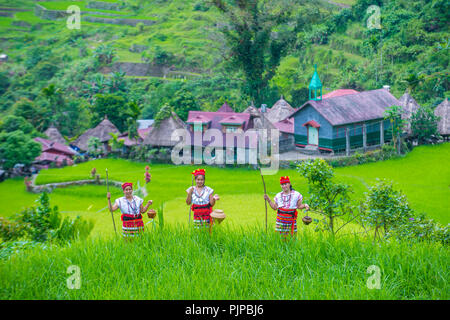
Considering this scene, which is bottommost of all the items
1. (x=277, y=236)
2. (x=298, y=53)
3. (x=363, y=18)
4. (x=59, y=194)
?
(x=59, y=194)

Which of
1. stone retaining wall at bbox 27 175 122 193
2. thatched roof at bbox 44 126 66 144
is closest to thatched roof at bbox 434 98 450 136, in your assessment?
stone retaining wall at bbox 27 175 122 193

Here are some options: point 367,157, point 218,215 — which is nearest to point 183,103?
point 367,157

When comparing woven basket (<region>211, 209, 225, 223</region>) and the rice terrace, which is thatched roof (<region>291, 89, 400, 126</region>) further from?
woven basket (<region>211, 209, 225, 223</region>)

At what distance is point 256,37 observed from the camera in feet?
46.9

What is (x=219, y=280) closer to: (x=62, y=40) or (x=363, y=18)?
(x=363, y=18)

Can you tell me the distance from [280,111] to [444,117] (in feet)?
13.8

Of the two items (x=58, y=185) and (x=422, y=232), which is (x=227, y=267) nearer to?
(x=422, y=232)

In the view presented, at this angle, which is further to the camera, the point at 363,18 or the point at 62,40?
the point at 62,40

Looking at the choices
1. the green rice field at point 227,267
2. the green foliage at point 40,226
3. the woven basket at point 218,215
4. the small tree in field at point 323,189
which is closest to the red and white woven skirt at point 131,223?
the green rice field at point 227,267

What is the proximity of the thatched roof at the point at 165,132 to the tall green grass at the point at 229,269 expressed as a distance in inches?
291

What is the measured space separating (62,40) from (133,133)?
11.8 m

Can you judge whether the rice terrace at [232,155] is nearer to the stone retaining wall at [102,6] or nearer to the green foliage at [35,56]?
the green foliage at [35,56]
